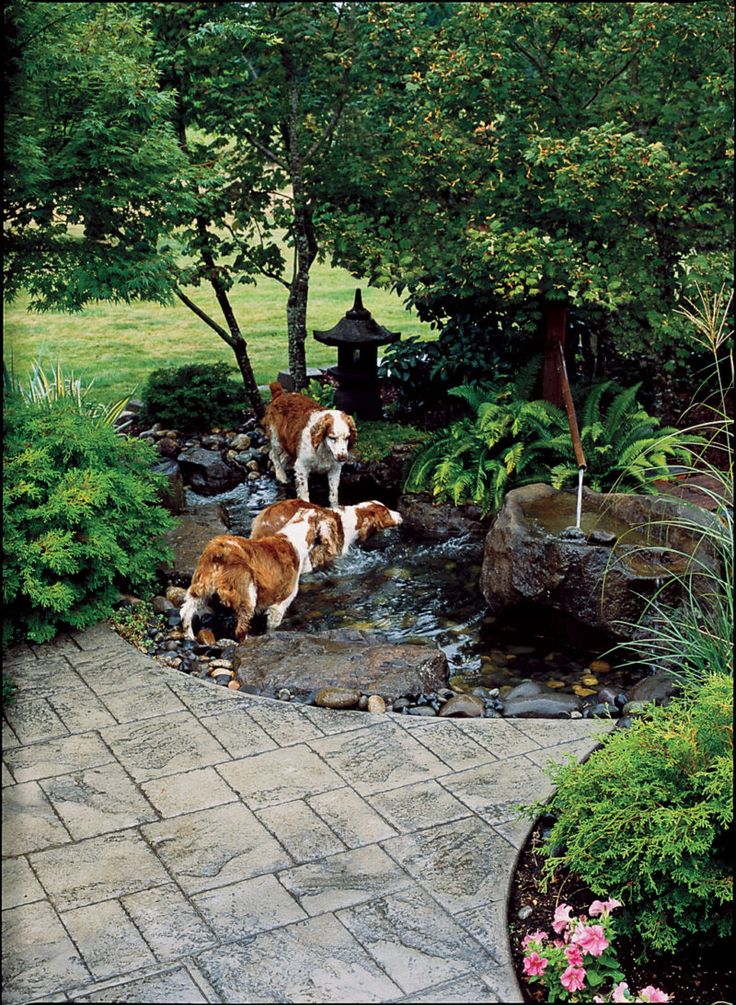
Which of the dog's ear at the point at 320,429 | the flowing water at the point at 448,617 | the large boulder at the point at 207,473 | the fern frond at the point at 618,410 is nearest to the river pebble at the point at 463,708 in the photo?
the flowing water at the point at 448,617

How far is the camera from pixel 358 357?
1070cm

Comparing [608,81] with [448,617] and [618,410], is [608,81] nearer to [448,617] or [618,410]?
[618,410]

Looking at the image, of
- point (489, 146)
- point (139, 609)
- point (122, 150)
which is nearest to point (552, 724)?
point (139, 609)

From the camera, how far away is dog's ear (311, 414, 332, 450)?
912 centimetres

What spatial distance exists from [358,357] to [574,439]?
9.07ft

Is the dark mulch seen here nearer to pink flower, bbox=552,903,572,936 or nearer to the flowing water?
pink flower, bbox=552,903,572,936

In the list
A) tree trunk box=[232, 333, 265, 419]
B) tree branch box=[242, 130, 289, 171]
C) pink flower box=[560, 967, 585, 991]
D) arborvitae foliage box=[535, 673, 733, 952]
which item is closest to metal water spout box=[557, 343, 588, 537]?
arborvitae foliage box=[535, 673, 733, 952]

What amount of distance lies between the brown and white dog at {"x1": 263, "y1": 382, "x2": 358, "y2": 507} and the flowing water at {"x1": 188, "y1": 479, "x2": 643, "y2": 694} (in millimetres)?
739

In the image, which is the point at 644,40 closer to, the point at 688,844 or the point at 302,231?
the point at 302,231

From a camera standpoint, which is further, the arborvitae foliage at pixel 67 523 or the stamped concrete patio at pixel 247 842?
the arborvitae foliage at pixel 67 523

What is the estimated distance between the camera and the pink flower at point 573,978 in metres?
3.99

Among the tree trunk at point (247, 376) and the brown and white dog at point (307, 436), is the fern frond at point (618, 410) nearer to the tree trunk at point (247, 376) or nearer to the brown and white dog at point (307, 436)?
the brown and white dog at point (307, 436)

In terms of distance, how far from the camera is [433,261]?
956 centimetres

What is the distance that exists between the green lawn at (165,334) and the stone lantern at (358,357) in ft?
9.64
